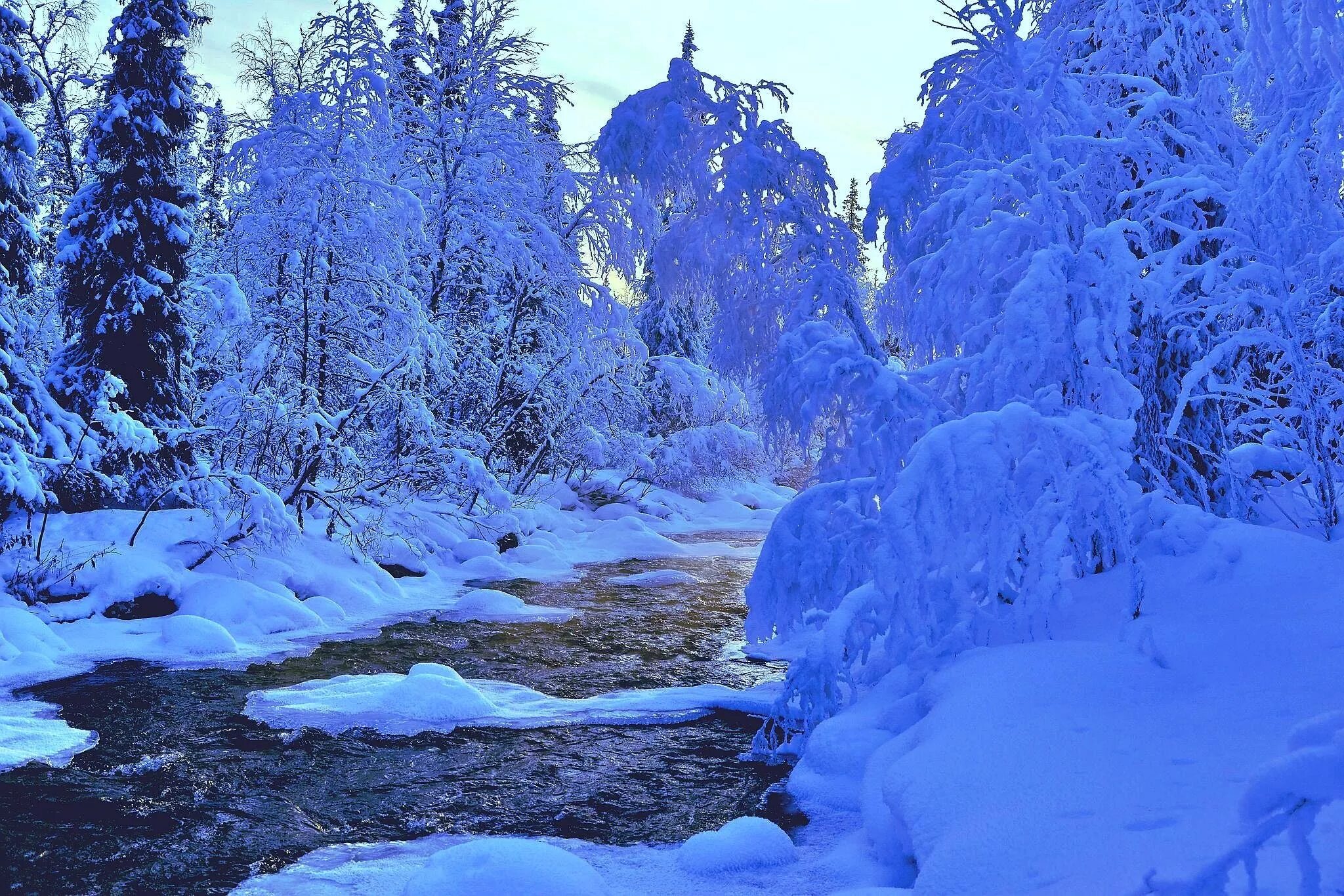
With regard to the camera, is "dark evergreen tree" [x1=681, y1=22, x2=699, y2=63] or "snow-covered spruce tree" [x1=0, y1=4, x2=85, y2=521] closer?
"snow-covered spruce tree" [x1=0, y1=4, x2=85, y2=521]

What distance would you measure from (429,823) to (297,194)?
11616 millimetres

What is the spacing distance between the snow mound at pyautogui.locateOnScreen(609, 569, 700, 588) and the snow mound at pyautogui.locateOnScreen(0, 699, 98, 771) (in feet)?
26.6

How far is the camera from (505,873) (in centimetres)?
390

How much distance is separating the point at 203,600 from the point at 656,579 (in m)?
6.47

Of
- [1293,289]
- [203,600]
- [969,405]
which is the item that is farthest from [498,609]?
[1293,289]

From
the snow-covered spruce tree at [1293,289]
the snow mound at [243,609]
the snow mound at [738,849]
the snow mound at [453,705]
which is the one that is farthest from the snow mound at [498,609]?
the snow-covered spruce tree at [1293,289]

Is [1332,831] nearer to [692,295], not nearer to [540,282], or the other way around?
[692,295]

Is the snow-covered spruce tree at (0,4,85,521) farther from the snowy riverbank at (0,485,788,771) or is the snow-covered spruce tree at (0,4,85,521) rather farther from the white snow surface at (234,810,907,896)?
the white snow surface at (234,810,907,896)

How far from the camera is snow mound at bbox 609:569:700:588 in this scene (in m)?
14.0

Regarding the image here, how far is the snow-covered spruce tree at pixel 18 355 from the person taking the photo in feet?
30.4

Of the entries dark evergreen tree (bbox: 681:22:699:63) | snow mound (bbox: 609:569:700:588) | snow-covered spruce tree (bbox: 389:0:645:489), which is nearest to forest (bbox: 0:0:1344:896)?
snow mound (bbox: 609:569:700:588)

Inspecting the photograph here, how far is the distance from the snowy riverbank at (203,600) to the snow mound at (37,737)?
0.01 m

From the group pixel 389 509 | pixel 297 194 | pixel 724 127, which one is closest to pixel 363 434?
pixel 389 509

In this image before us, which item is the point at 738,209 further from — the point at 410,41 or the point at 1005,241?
the point at 410,41
